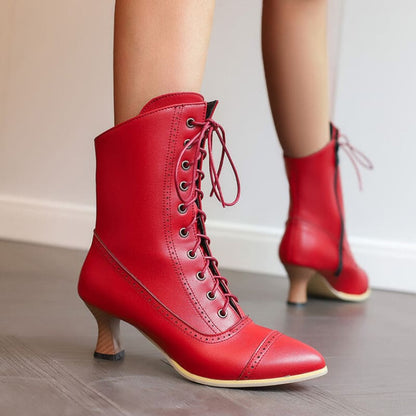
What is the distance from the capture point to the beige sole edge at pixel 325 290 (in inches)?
64.9

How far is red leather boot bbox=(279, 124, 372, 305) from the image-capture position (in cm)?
151

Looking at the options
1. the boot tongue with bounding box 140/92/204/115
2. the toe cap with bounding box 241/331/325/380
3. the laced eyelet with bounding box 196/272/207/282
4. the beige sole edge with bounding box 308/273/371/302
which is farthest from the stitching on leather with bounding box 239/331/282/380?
the beige sole edge with bounding box 308/273/371/302

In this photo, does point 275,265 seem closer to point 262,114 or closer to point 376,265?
point 376,265

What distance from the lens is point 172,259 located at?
0.87 metres

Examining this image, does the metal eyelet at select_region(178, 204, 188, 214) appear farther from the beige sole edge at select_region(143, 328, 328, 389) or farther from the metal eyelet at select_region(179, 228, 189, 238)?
the beige sole edge at select_region(143, 328, 328, 389)

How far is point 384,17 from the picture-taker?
6.57 ft

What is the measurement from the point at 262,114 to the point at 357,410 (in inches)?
55.1

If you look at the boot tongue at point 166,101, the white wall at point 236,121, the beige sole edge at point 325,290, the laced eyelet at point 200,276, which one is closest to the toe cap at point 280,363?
the laced eyelet at point 200,276

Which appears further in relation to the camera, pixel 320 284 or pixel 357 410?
pixel 320 284

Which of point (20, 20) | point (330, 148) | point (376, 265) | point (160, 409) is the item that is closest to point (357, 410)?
point (160, 409)

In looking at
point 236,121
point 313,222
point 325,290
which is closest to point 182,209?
point 313,222

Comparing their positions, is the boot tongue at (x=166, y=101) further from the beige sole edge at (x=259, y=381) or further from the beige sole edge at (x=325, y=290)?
the beige sole edge at (x=325, y=290)

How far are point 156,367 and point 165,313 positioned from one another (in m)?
0.09

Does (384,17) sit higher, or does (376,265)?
(384,17)
